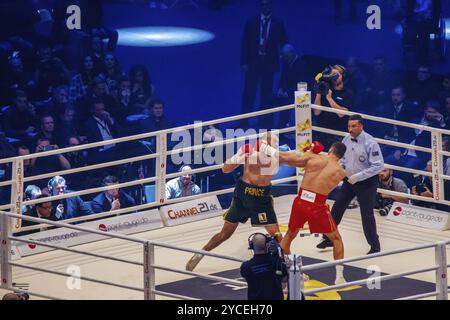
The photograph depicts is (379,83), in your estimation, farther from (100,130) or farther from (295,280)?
(295,280)

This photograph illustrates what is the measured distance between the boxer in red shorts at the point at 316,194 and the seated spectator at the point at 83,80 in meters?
4.89

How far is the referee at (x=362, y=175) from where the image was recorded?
1086 centimetres

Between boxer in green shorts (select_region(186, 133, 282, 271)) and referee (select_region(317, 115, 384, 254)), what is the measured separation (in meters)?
0.88

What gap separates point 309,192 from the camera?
10438mm

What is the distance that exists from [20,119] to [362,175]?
212 inches

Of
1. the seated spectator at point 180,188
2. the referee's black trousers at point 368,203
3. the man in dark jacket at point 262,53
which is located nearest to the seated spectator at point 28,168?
the seated spectator at point 180,188

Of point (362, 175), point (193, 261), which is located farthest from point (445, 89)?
point (193, 261)

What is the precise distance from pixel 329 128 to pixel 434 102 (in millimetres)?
2159

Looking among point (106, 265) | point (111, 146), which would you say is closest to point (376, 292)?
point (106, 265)

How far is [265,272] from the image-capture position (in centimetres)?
820

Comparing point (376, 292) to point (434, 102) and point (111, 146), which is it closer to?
point (434, 102)

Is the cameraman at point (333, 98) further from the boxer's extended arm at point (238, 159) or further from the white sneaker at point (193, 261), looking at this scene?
the white sneaker at point (193, 261)

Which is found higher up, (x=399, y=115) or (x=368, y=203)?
(x=399, y=115)
